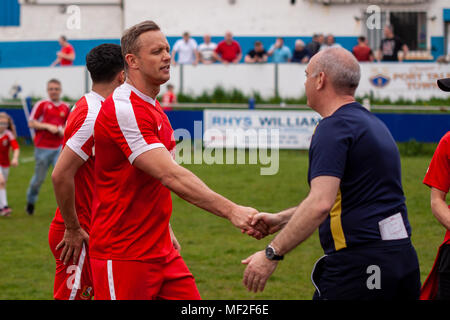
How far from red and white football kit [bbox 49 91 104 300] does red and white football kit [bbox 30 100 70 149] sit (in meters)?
8.14

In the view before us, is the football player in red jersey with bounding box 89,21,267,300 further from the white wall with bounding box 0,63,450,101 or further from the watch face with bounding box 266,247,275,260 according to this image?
the white wall with bounding box 0,63,450,101

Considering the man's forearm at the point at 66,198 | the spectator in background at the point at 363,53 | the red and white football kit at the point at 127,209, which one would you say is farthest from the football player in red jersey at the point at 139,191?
the spectator in background at the point at 363,53

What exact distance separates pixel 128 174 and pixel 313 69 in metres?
1.28

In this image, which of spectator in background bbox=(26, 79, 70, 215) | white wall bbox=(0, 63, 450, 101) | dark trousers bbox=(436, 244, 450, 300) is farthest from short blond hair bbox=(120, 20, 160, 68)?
white wall bbox=(0, 63, 450, 101)

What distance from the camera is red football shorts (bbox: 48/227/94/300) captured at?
5.43m

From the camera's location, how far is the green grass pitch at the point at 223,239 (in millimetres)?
8578

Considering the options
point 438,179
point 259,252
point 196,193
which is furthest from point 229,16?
point 259,252

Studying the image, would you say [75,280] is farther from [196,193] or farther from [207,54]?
[207,54]

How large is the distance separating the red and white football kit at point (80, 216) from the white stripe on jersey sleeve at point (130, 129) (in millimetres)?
810

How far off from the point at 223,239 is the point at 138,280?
6.68 meters

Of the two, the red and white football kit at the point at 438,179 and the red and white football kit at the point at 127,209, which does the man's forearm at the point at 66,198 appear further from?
the red and white football kit at the point at 438,179

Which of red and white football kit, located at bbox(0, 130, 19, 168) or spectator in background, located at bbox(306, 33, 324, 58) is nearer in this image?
red and white football kit, located at bbox(0, 130, 19, 168)
